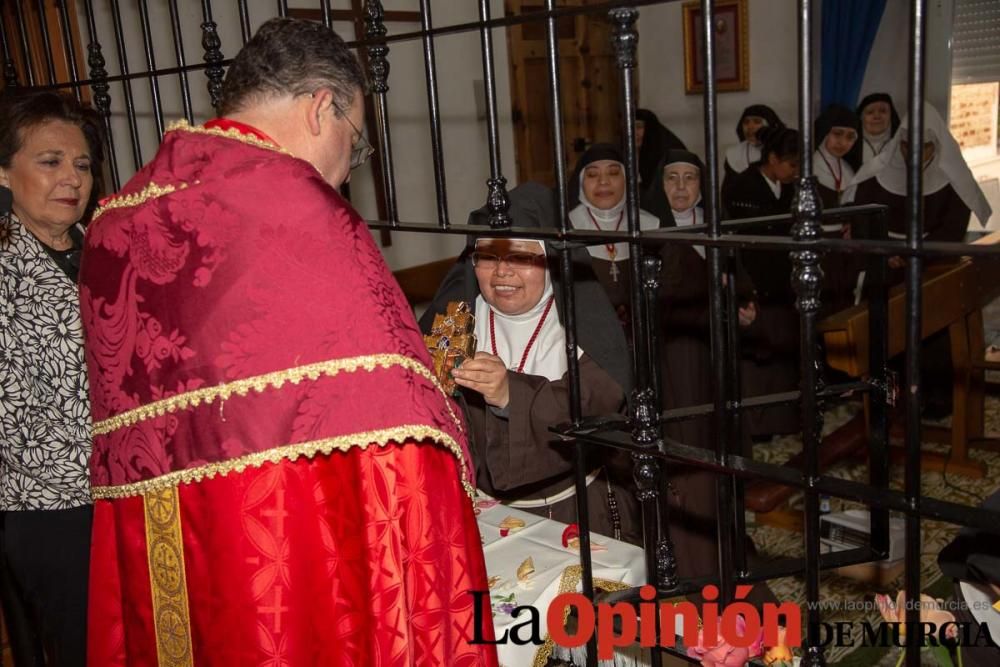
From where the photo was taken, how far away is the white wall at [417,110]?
4855mm

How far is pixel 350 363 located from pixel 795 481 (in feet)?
2.19

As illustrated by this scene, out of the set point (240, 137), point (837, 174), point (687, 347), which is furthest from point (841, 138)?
point (240, 137)

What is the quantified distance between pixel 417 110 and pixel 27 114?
13.4ft

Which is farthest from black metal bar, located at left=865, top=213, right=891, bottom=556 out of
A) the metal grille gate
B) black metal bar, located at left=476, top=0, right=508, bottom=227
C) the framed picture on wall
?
the framed picture on wall

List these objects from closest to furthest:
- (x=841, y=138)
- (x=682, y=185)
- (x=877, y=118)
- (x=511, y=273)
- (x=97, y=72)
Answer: (x=97, y=72), (x=511, y=273), (x=682, y=185), (x=841, y=138), (x=877, y=118)

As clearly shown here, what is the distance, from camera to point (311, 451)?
4.51ft

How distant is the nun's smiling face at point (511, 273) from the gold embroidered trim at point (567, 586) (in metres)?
0.84

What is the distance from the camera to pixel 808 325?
1.22m

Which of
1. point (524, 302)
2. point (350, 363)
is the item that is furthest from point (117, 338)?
point (524, 302)

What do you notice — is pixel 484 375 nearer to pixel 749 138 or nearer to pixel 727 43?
pixel 749 138

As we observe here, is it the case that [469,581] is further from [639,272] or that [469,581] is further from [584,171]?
[584,171]

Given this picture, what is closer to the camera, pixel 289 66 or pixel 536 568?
pixel 289 66

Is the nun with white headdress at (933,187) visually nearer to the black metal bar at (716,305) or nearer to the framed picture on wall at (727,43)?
the framed picture on wall at (727,43)

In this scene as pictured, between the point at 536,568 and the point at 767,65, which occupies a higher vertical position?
the point at 767,65
